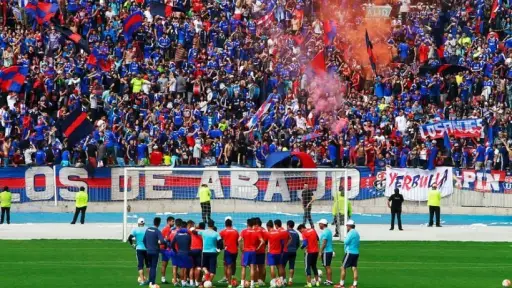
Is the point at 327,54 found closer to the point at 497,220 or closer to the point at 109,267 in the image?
the point at 497,220

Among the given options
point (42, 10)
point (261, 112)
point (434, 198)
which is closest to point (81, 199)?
point (261, 112)

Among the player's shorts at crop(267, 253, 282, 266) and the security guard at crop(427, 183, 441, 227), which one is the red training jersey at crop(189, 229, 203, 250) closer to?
the player's shorts at crop(267, 253, 282, 266)

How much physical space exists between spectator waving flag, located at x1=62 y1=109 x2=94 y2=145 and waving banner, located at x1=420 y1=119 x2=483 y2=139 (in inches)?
523

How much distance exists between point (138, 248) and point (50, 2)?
88.1 ft

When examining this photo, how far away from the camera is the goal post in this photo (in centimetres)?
4375

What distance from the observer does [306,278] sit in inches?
1337

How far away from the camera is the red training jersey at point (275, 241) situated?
107ft

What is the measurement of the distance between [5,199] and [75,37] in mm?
11130

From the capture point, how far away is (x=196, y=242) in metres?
32.3

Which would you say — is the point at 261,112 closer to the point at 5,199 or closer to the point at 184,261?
the point at 5,199

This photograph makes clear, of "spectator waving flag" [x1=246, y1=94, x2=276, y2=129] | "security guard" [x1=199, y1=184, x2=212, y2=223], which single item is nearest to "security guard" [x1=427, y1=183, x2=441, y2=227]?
"security guard" [x1=199, y1=184, x2=212, y2=223]

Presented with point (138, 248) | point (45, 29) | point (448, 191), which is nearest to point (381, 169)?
point (448, 191)

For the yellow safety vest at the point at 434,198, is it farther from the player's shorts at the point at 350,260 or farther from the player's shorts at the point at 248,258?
the player's shorts at the point at 248,258

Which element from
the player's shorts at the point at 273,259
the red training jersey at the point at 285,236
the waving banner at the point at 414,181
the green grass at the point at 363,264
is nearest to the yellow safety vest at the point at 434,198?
the green grass at the point at 363,264
